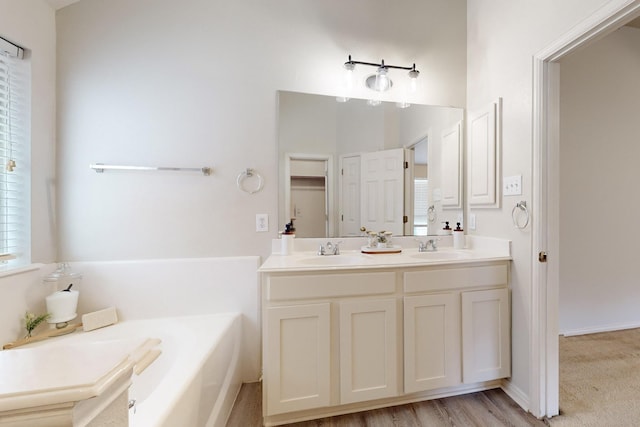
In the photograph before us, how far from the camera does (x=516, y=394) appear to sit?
5.28 ft

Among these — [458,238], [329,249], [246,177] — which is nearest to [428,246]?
[458,238]

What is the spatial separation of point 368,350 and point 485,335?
76 centimetres

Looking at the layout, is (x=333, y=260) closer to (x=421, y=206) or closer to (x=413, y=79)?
(x=421, y=206)

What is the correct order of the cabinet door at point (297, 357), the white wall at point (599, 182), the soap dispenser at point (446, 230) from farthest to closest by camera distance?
1. the white wall at point (599, 182)
2. the soap dispenser at point (446, 230)
3. the cabinet door at point (297, 357)

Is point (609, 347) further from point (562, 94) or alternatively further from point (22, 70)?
point (22, 70)

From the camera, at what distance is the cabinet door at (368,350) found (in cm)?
143

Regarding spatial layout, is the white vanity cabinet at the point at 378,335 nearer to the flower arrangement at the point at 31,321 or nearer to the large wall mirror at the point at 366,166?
the large wall mirror at the point at 366,166

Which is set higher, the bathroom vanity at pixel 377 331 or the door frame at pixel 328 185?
the door frame at pixel 328 185

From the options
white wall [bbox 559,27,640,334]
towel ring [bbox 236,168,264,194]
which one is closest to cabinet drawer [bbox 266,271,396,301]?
towel ring [bbox 236,168,264,194]

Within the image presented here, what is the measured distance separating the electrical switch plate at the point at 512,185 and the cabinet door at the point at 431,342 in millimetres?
722

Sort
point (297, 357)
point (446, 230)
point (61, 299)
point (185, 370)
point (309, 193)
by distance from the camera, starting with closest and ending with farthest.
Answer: point (185, 370) < point (297, 357) < point (61, 299) < point (309, 193) < point (446, 230)

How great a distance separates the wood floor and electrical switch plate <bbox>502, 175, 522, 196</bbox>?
1.27m

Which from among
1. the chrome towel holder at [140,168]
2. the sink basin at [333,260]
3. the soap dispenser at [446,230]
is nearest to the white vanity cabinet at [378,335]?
the sink basin at [333,260]

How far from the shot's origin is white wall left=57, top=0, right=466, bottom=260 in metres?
1.64
